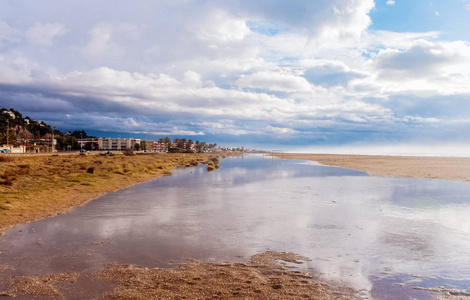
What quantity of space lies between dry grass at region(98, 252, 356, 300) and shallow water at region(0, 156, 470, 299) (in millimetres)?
817

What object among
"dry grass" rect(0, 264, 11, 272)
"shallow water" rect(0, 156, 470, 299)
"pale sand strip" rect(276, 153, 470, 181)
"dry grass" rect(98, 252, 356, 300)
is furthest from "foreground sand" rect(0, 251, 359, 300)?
"pale sand strip" rect(276, 153, 470, 181)

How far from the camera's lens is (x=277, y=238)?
13.8 metres

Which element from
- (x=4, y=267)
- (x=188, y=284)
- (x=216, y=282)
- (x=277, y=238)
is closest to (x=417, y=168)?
(x=277, y=238)

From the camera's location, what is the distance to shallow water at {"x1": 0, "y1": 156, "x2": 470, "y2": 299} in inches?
395

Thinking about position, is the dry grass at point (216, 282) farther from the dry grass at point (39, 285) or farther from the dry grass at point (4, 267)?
the dry grass at point (4, 267)

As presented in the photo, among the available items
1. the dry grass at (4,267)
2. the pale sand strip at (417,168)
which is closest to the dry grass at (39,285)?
the dry grass at (4,267)

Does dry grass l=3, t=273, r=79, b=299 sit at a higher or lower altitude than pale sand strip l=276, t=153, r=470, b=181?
lower

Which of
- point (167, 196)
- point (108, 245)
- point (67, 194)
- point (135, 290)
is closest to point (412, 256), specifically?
point (135, 290)

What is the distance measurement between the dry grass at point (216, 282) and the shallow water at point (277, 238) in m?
0.82

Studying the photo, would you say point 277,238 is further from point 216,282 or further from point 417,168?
point 417,168

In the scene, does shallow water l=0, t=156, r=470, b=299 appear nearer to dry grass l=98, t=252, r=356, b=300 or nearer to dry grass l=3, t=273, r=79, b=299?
dry grass l=3, t=273, r=79, b=299

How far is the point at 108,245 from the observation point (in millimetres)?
12398

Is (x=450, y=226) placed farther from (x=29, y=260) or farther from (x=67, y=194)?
(x=67, y=194)

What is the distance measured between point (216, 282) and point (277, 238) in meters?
5.65
